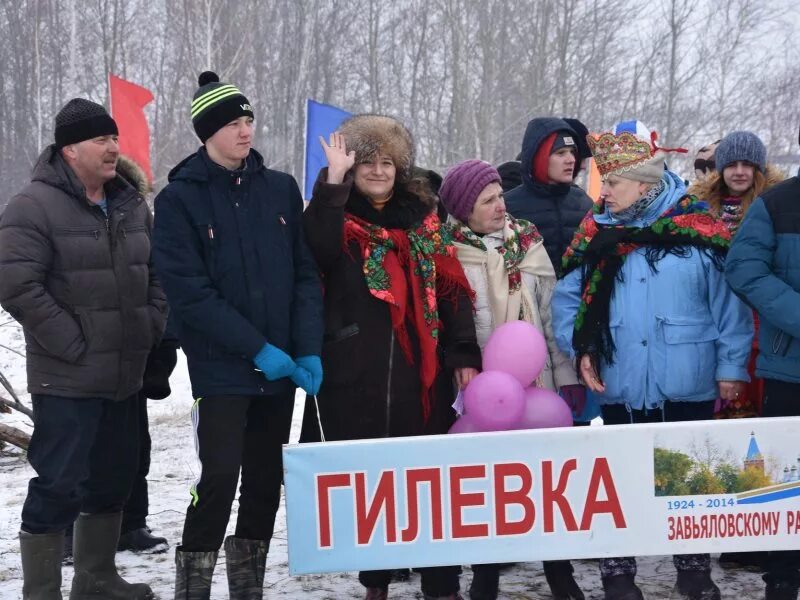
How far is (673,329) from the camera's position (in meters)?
3.28

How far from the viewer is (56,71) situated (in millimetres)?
29203

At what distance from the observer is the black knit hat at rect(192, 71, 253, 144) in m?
3.17

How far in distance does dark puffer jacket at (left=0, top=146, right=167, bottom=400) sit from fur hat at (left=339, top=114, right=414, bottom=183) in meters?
0.96

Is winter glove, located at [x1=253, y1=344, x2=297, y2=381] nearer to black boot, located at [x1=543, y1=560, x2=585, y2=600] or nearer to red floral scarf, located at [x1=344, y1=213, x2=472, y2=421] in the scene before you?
red floral scarf, located at [x1=344, y1=213, x2=472, y2=421]

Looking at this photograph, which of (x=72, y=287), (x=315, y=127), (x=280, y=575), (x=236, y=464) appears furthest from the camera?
(x=315, y=127)

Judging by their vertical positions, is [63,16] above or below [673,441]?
above

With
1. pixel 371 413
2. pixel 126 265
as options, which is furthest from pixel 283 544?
pixel 126 265

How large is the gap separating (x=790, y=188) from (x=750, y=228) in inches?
8.7

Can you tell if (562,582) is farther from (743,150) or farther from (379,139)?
(743,150)

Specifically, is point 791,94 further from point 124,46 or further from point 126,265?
point 126,265

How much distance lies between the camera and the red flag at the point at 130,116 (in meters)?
11.7

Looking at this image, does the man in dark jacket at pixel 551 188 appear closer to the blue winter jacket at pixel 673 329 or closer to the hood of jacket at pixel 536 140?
the hood of jacket at pixel 536 140

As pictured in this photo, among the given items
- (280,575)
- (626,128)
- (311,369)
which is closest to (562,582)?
(280,575)

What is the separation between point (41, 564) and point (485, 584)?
1663 millimetres
